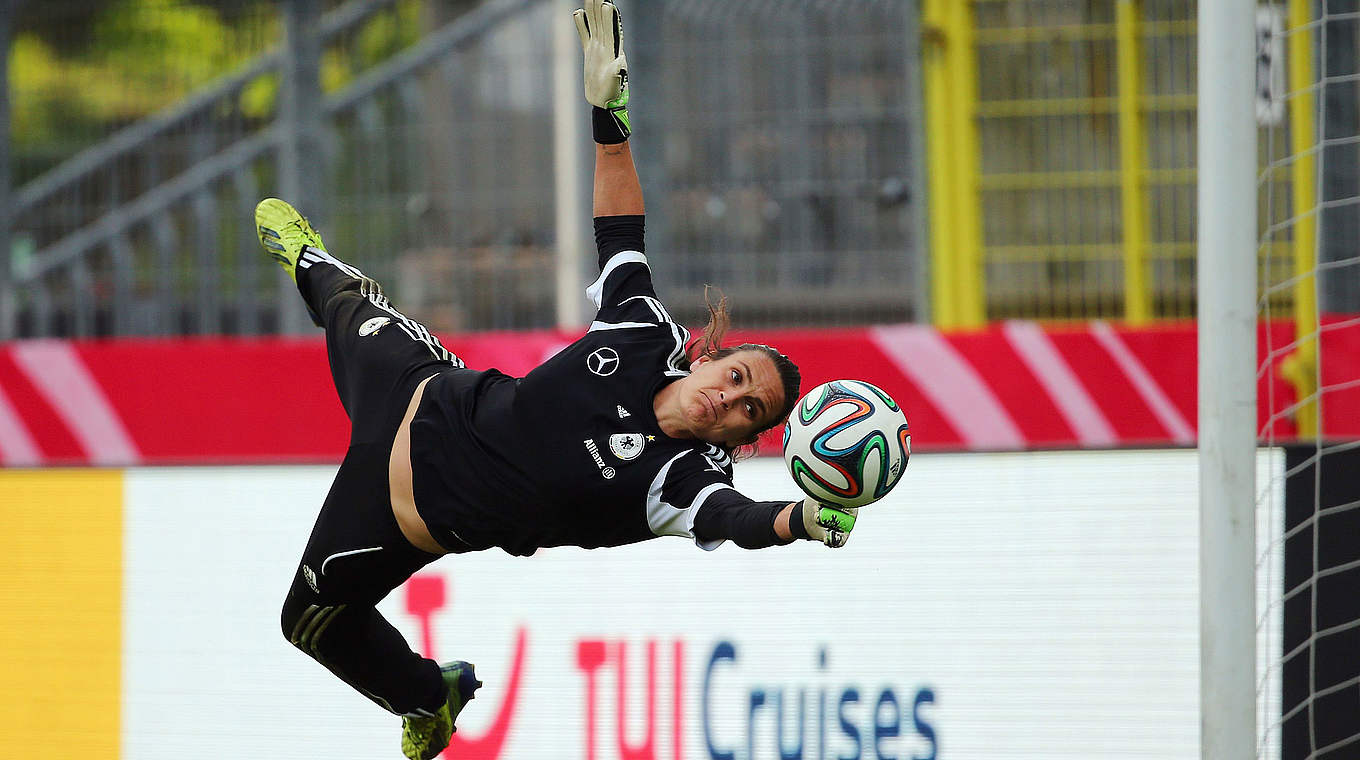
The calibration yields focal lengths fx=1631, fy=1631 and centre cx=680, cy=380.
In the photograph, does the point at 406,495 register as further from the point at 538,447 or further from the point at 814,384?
the point at 814,384

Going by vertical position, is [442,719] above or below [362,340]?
below

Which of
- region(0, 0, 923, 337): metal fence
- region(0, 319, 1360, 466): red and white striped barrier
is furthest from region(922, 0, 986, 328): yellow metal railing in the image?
region(0, 319, 1360, 466): red and white striped barrier

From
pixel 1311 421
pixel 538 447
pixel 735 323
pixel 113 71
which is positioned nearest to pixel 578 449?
pixel 538 447

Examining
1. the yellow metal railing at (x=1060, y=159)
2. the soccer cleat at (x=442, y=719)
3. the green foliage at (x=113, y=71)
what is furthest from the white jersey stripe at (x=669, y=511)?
the green foliage at (x=113, y=71)

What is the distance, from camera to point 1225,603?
4.77m

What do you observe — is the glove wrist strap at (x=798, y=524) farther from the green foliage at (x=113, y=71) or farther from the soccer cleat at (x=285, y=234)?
the green foliage at (x=113, y=71)

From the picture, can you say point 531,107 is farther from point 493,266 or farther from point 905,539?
point 905,539

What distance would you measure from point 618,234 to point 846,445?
1294 millimetres

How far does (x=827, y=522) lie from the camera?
381 centimetres

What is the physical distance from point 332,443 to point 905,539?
2796mm

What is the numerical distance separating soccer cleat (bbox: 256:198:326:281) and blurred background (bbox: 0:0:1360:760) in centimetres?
82

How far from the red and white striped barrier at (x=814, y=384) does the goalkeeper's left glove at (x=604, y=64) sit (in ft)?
4.22

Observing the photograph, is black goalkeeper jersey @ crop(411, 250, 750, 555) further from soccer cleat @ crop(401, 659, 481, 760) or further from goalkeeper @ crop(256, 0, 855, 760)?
soccer cleat @ crop(401, 659, 481, 760)

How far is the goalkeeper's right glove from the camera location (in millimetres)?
3807
